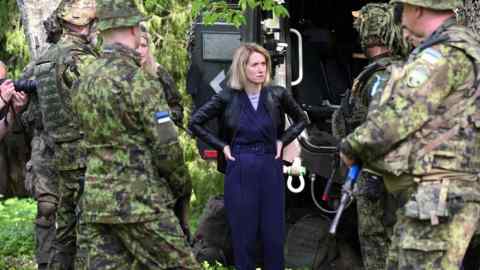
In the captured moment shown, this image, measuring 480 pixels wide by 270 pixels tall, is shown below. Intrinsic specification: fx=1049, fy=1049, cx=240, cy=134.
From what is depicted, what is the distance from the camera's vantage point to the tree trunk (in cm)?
845

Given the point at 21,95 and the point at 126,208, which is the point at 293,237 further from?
the point at 126,208

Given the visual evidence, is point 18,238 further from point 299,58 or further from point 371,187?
point 371,187

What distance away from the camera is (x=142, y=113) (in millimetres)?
5266

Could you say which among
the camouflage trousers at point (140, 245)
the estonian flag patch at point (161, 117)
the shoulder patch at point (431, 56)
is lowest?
the camouflage trousers at point (140, 245)

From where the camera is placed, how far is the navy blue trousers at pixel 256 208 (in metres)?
7.16

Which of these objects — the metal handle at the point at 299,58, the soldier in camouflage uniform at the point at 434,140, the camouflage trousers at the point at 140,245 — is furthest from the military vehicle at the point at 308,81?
the soldier in camouflage uniform at the point at 434,140

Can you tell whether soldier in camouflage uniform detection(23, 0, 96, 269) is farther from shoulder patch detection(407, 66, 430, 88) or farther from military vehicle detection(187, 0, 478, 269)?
shoulder patch detection(407, 66, 430, 88)

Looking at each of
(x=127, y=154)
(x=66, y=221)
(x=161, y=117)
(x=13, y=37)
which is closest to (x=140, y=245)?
(x=127, y=154)

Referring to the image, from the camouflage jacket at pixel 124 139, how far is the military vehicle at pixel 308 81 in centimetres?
220

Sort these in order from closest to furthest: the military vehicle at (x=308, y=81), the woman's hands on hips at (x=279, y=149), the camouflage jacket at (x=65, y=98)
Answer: the camouflage jacket at (x=65, y=98) → the woman's hands on hips at (x=279, y=149) → the military vehicle at (x=308, y=81)

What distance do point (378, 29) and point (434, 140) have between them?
190cm

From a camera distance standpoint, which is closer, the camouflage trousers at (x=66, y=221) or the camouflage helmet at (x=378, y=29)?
the camouflage helmet at (x=378, y=29)

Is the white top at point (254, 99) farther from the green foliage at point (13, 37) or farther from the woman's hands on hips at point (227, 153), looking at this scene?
the green foliage at point (13, 37)

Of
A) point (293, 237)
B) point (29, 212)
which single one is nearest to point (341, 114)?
point (293, 237)
